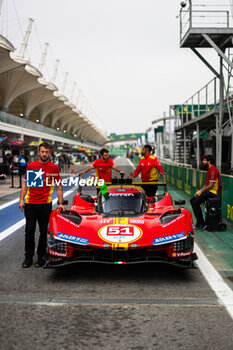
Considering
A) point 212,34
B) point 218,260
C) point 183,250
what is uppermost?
point 212,34

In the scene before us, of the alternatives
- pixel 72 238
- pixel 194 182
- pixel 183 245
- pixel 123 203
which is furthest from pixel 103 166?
pixel 194 182

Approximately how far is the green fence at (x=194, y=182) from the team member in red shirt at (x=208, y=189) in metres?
0.76

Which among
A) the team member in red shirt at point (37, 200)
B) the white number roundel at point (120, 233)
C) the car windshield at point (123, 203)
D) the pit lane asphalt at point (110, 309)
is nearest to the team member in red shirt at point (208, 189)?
the car windshield at point (123, 203)

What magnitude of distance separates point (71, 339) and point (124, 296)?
3.92 ft

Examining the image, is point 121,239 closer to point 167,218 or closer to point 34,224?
point 167,218

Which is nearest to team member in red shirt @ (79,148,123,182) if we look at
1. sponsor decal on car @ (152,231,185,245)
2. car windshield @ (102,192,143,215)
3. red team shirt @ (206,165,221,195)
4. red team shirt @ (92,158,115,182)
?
red team shirt @ (92,158,115,182)

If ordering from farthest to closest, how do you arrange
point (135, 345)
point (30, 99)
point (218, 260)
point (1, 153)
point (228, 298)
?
point (30, 99) < point (1, 153) < point (218, 260) < point (228, 298) < point (135, 345)

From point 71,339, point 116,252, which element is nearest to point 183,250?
point 116,252

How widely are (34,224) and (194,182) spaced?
9.63m

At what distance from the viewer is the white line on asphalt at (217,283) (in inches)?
168

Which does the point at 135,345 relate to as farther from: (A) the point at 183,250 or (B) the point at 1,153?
(B) the point at 1,153

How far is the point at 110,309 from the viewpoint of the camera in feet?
13.4

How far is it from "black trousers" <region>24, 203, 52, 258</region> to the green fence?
190 inches

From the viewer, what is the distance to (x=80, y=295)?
4520 millimetres
